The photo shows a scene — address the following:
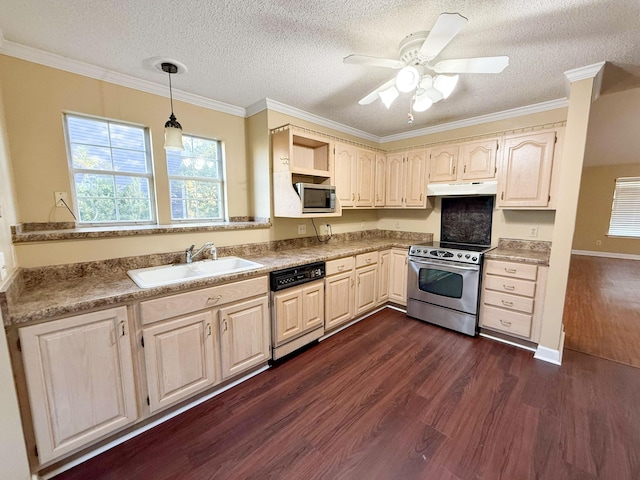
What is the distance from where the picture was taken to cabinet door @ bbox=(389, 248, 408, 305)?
3.39 meters

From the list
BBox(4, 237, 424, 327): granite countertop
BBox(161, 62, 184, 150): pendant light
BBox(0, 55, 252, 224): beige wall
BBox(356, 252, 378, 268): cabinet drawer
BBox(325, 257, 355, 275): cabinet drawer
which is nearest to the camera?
BBox(4, 237, 424, 327): granite countertop

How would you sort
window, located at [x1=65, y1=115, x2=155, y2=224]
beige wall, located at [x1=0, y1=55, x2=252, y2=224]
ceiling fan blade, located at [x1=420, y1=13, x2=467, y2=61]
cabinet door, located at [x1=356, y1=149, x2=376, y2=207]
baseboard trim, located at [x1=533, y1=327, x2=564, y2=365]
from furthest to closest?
cabinet door, located at [x1=356, y1=149, x2=376, y2=207]
baseboard trim, located at [x1=533, y1=327, x2=564, y2=365]
window, located at [x1=65, y1=115, x2=155, y2=224]
beige wall, located at [x1=0, y1=55, x2=252, y2=224]
ceiling fan blade, located at [x1=420, y1=13, x2=467, y2=61]

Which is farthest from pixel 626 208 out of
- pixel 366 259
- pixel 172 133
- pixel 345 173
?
pixel 172 133

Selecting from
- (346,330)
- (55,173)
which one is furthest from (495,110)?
(55,173)

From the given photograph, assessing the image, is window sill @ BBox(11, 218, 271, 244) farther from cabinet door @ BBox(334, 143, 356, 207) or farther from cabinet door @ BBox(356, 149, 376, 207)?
cabinet door @ BBox(356, 149, 376, 207)

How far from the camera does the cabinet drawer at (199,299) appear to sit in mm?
1592

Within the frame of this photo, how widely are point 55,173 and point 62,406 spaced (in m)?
1.57

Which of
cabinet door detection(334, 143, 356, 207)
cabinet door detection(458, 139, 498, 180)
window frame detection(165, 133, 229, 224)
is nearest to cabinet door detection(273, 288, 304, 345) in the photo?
window frame detection(165, 133, 229, 224)

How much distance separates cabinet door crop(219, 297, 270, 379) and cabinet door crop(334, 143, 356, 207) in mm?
1650

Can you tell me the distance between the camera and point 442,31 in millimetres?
1234

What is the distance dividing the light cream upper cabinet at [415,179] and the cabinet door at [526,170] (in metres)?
0.84

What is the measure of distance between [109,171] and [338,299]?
94.8 inches

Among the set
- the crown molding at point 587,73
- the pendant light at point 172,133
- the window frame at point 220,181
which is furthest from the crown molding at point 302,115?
the crown molding at point 587,73

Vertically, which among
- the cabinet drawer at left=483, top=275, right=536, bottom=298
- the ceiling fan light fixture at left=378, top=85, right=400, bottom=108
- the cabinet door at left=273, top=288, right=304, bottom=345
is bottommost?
the cabinet door at left=273, top=288, right=304, bottom=345
